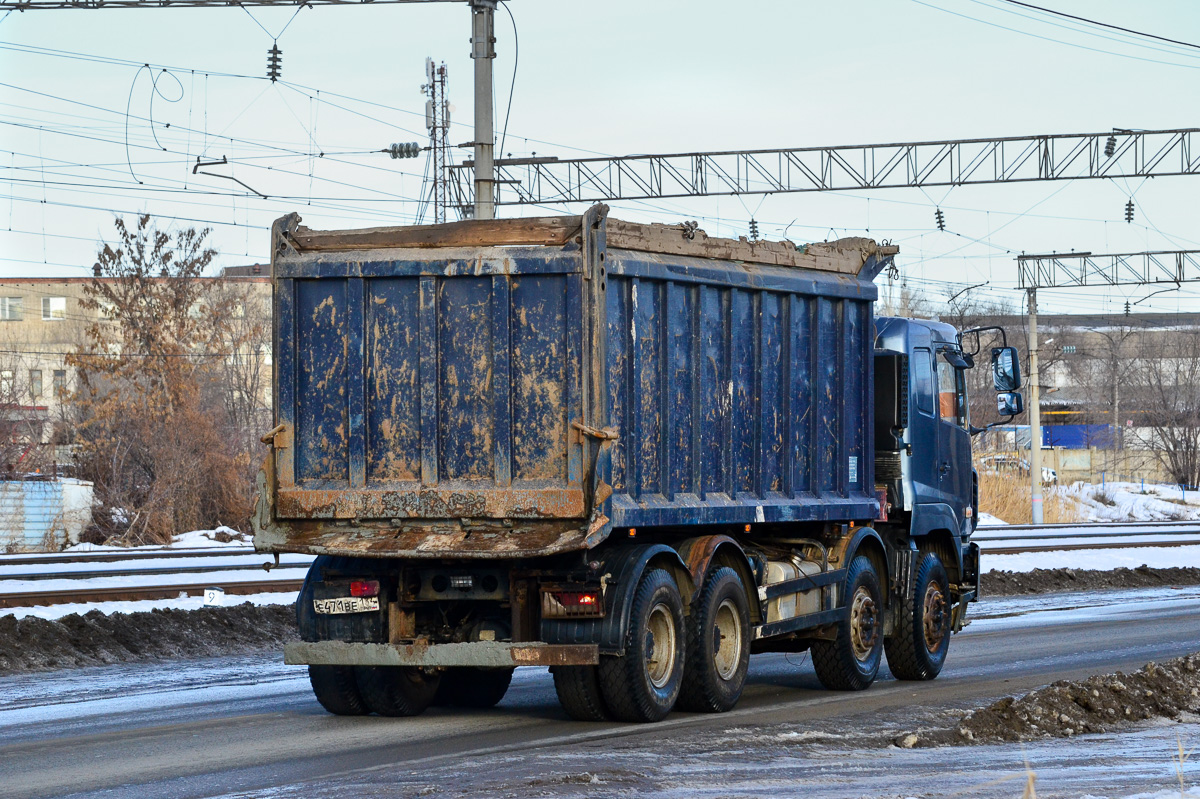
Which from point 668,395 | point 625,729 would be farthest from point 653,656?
point 668,395

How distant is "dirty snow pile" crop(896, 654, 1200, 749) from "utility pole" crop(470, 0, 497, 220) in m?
9.28

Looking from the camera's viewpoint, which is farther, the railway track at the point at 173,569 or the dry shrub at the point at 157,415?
the dry shrub at the point at 157,415

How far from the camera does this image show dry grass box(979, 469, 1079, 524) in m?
46.6

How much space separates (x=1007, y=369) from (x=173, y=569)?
47.0 feet

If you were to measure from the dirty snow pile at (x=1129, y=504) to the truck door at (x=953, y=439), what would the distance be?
121 ft

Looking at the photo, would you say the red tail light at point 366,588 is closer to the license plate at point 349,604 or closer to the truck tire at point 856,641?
the license plate at point 349,604

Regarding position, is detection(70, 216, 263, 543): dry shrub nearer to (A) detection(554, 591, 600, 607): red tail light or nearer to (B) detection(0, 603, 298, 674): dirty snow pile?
(B) detection(0, 603, 298, 674): dirty snow pile

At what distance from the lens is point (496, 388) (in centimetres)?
966

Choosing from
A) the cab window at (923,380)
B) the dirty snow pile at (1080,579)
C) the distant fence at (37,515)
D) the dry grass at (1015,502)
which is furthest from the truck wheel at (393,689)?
the dry grass at (1015,502)

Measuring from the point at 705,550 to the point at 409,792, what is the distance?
132 inches

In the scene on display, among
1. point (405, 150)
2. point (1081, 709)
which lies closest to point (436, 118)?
point (405, 150)

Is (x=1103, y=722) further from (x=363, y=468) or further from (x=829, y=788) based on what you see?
(x=363, y=468)

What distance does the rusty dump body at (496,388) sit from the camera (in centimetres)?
946

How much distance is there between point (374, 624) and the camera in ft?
32.2
